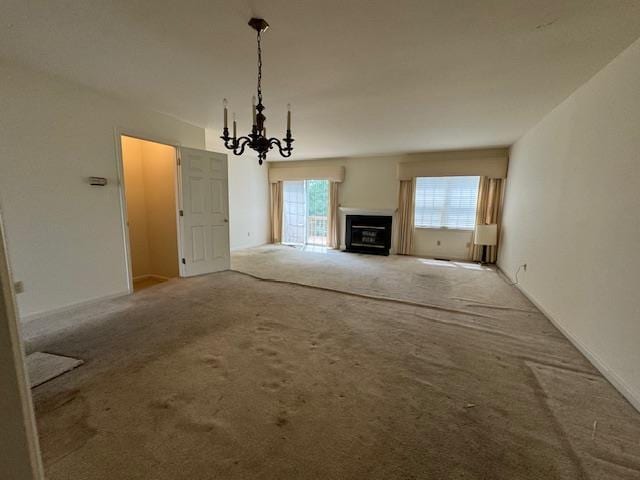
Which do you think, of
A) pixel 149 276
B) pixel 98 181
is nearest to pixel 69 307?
pixel 98 181

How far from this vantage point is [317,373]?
198 centimetres

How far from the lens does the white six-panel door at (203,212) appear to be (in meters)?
4.20

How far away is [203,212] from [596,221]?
186 inches

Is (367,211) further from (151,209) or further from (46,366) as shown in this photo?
(46,366)

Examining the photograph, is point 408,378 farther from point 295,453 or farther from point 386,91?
point 386,91

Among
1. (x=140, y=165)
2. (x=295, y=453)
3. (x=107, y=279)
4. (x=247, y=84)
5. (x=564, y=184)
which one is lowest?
(x=295, y=453)

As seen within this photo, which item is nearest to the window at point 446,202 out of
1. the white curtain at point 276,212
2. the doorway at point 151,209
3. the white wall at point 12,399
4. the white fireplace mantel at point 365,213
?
the white fireplace mantel at point 365,213

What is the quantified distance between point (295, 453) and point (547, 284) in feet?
10.8

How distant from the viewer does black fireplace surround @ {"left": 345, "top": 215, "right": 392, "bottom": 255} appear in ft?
22.3

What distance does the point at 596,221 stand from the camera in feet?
7.52

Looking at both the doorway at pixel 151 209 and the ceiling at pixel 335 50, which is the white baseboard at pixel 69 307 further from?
the ceiling at pixel 335 50

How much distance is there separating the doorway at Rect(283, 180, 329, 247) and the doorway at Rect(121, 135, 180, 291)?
12.6 ft

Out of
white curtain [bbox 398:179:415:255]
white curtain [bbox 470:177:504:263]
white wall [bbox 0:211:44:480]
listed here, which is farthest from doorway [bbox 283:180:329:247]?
white wall [bbox 0:211:44:480]

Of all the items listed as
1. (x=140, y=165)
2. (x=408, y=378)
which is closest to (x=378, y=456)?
(x=408, y=378)
